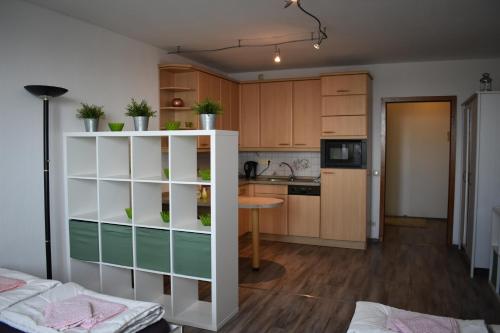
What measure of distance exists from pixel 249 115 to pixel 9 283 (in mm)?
4419

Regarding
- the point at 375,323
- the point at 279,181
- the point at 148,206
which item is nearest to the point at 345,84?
the point at 279,181

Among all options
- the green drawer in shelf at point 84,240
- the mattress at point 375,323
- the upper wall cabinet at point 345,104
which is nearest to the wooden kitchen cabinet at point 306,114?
the upper wall cabinet at point 345,104

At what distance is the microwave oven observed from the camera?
5.56m

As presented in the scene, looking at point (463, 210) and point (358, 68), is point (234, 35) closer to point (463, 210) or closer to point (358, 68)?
point (358, 68)

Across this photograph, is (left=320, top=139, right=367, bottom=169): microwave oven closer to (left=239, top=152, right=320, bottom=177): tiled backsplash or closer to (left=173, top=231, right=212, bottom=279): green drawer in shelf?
(left=239, top=152, right=320, bottom=177): tiled backsplash

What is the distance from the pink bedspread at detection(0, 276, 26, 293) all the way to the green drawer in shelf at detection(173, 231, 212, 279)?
109cm

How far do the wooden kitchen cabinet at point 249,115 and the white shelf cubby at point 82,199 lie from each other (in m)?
3.03

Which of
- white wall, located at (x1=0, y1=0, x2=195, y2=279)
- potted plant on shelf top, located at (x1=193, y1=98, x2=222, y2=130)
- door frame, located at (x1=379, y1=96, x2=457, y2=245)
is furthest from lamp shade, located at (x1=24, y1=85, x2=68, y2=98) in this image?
door frame, located at (x1=379, y1=96, x2=457, y2=245)

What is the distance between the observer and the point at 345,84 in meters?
5.58

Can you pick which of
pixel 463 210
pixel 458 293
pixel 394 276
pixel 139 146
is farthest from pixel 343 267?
pixel 139 146

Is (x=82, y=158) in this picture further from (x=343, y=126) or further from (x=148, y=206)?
(x=343, y=126)

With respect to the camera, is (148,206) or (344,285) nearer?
(148,206)

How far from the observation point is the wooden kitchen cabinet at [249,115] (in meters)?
6.34

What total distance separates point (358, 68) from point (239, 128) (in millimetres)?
2048
